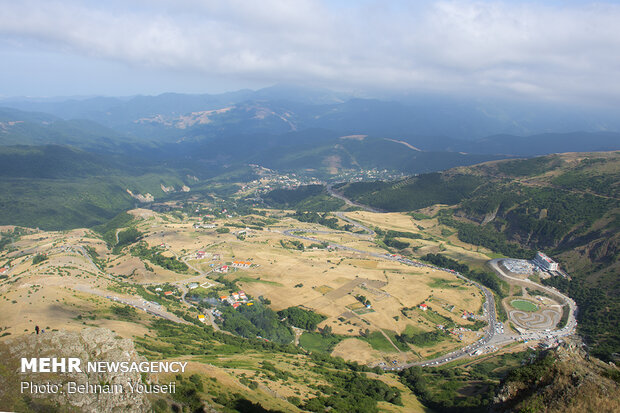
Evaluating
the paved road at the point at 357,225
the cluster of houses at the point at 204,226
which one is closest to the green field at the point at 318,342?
the cluster of houses at the point at 204,226

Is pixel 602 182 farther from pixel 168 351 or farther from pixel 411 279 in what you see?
pixel 168 351

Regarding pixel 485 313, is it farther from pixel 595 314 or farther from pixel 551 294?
pixel 551 294

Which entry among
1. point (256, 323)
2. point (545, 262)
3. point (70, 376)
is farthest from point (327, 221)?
point (70, 376)

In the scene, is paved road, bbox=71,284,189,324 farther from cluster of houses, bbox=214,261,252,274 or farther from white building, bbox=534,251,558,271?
white building, bbox=534,251,558,271

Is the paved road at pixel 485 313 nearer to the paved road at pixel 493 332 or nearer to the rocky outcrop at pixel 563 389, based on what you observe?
the paved road at pixel 493 332

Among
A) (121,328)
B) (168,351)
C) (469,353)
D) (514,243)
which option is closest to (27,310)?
(121,328)
